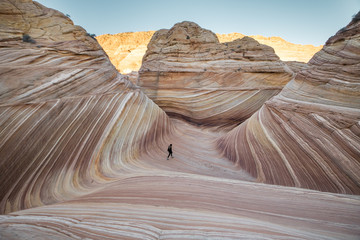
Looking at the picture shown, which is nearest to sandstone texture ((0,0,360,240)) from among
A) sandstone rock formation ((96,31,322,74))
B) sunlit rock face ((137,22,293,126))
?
sunlit rock face ((137,22,293,126))

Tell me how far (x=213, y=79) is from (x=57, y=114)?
25.4ft

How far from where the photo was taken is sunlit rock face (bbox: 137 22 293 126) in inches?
350

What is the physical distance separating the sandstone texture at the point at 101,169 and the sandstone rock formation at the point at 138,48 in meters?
23.0

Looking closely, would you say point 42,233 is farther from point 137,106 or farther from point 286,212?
point 137,106

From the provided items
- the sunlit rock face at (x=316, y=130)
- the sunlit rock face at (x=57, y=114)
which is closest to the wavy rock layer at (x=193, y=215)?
the sunlit rock face at (x=316, y=130)

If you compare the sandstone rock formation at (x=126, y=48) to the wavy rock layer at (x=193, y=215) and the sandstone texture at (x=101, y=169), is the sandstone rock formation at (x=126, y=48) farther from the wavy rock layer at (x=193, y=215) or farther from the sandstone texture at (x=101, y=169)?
the wavy rock layer at (x=193, y=215)

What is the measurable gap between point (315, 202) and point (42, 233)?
3460 mm

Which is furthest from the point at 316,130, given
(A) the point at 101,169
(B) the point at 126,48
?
(B) the point at 126,48

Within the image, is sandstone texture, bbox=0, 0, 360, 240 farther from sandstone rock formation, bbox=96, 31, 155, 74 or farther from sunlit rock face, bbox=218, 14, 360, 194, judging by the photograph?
sandstone rock formation, bbox=96, 31, 155, 74

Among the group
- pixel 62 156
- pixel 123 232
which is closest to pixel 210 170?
A: pixel 123 232

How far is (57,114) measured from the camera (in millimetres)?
3713

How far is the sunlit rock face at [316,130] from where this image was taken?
2.93m

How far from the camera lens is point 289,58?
23.2m

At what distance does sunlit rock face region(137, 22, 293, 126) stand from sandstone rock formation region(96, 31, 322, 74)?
57.8ft
